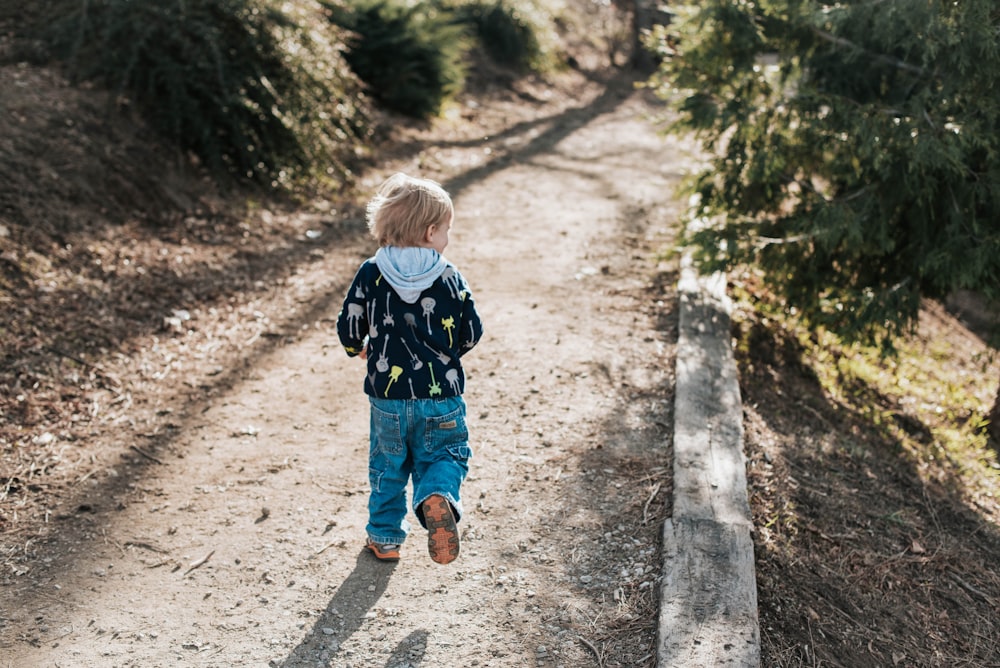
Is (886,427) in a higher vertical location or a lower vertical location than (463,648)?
lower

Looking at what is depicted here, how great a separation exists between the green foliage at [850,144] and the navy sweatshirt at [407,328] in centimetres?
294

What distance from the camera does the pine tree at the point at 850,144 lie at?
488 centimetres

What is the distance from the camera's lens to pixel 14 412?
176 inches

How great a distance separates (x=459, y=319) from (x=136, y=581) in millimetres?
1590

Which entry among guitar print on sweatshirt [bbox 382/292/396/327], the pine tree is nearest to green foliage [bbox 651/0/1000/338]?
the pine tree

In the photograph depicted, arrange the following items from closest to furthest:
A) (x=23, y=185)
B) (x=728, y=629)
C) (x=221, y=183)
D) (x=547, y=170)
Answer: (x=728, y=629) < (x=23, y=185) < (x=221, y=183) < (x=547, y=170)

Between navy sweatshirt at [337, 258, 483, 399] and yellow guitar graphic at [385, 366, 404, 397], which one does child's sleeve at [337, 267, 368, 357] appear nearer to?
navy sweatshirt at [337, 258, 483, 399]

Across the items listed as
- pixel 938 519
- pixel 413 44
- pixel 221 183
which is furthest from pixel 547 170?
pixel 938 519

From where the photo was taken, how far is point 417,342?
10.6ft

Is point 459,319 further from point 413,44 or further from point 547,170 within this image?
point 413,44

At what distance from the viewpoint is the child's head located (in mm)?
3123

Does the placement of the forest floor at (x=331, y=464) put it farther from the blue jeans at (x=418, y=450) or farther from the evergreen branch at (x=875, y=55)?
the evergreen branch at (x=875, y=55)

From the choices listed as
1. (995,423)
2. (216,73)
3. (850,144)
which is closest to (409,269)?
(850,144)

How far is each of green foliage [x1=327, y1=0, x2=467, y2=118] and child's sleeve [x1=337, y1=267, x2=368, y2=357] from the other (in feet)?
26.9
